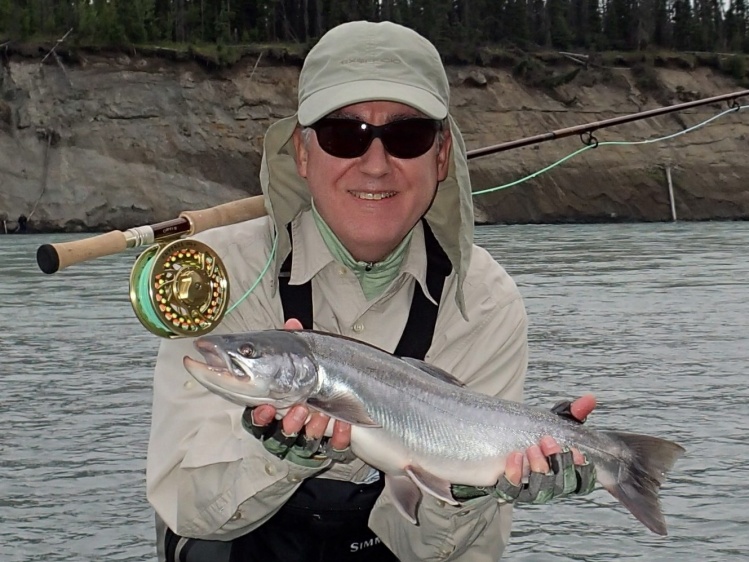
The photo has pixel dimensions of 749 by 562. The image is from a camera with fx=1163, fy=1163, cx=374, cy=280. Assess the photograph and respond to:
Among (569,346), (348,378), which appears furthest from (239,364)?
(569,346)

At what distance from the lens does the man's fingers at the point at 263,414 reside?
Result: 10.2ft

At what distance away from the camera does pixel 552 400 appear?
26.8ft

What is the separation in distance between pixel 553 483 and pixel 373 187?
107cm

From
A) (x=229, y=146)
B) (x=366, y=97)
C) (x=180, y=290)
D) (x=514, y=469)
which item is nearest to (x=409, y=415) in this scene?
(x=514, y=469)

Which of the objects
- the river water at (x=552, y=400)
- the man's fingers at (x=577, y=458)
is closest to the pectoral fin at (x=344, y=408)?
the man's fingers at (x=577, y=458)

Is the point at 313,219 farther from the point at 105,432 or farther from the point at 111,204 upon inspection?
the point at 111,204

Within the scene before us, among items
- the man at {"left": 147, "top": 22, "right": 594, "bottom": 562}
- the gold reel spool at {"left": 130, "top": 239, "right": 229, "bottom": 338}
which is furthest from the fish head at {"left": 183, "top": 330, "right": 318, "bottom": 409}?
the gold reel spool at {"left": 130, "top": 239, "right": 229, "bottom": 338}

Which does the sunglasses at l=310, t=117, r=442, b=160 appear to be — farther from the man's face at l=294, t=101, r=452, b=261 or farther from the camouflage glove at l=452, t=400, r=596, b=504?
the camouflage glove at l=452, t=400, r=596, b=504

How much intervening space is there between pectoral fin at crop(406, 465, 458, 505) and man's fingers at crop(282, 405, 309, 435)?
39 centimetres

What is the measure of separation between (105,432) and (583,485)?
15.5ft

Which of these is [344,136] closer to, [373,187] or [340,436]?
[373,187]

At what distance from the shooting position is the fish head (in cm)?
303

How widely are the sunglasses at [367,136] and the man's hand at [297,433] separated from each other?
0.94 metres

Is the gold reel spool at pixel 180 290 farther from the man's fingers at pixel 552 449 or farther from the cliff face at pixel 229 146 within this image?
the cliff face at pixel 229 146
